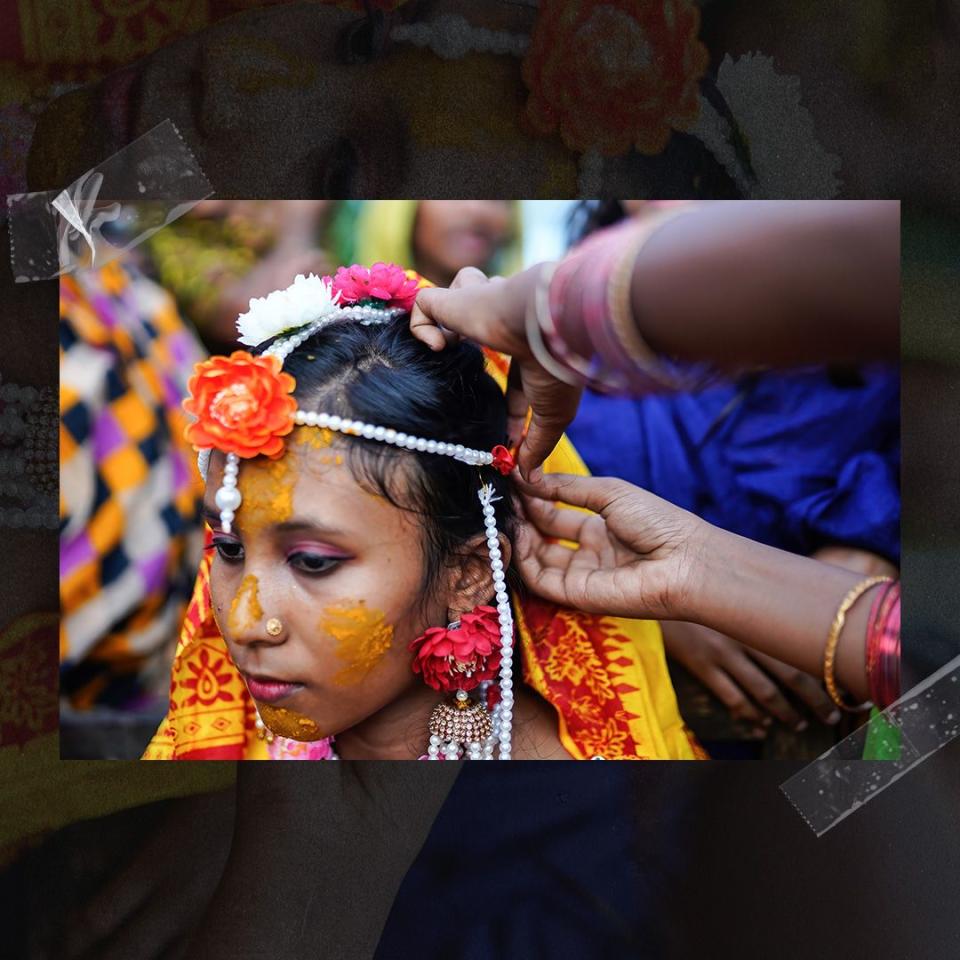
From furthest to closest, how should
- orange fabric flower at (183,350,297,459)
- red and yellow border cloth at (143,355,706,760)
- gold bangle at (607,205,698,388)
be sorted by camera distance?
1. red and yellow border cloth at (143,355,706,760)
2. orange fabric flower at (183,350,297,459)
3. gold bangle at (607,205,698,388)

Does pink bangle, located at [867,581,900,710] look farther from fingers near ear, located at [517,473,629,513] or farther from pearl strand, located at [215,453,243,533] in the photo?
pearl strand, located at [215,453,243,533]

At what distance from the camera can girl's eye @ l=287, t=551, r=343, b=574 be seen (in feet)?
6.77

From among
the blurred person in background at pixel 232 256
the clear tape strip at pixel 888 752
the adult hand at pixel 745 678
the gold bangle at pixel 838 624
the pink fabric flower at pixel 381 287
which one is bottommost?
the clear tape strip at pixel 888 752

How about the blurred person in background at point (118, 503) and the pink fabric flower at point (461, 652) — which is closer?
the pink fabric flower at point (461, 652)

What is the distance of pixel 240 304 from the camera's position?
2285 millimetres

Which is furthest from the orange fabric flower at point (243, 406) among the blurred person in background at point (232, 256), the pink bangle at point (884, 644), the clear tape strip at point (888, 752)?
the clear tape strip at point (888, 752)

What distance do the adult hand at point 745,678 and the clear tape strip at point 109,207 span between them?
142 cm

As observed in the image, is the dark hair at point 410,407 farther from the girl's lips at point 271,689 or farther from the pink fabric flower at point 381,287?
the girl's lips at point 271,689

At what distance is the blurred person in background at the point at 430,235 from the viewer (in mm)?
2275

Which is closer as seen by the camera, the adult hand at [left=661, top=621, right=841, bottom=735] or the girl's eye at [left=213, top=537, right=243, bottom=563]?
the girl's eye at [left=213, top=537, right=243, bottom=563]

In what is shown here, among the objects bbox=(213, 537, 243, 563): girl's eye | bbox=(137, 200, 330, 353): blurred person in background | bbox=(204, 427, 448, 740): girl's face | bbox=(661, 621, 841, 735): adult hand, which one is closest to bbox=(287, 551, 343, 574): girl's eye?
bbox=(204, 427, 448, 740): girl's face

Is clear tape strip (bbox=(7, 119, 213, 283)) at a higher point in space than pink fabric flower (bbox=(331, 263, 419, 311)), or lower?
higher

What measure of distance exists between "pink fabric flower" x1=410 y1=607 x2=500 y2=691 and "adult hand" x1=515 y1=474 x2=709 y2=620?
0.50 feet

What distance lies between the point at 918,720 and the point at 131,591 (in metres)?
1.73
